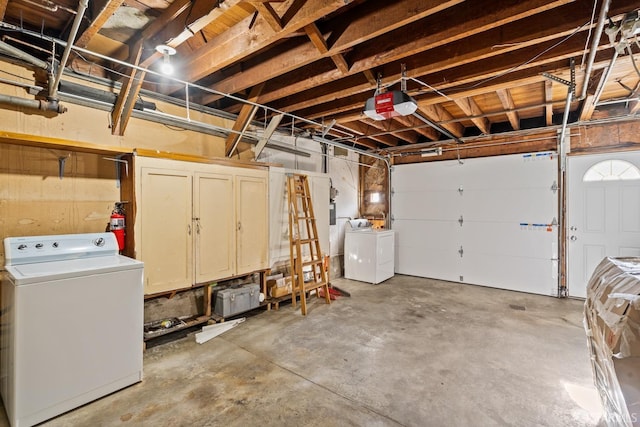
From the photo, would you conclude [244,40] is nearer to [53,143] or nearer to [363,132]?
[53,143]

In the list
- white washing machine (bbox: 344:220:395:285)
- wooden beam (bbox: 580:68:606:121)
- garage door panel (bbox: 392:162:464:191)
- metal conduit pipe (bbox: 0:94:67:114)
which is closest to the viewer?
metal conduit pipe (bbox: 0:94:67:114)

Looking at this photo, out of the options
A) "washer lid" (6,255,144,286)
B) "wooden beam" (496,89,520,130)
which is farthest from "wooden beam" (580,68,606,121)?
"washer lid" (6,255,144,286)

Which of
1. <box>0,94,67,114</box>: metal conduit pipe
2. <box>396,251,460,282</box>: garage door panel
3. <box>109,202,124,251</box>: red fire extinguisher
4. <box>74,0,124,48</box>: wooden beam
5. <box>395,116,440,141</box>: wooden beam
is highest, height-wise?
<box>395,116,440,141</box>: wooden beam

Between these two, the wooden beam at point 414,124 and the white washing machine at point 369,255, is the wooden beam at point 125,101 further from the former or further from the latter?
the white washing machine at point 369,255

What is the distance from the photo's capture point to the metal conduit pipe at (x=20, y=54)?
7.31 feet

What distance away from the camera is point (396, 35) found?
251 cm

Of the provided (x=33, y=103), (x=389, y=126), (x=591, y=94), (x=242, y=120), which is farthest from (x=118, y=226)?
(x=591, y=94)

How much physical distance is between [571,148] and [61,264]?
6.58 m

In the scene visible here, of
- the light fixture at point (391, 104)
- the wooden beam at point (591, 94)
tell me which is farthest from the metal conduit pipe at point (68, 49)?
the wooden beam at point (591, 94)

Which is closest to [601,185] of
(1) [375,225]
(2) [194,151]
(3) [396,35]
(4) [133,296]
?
(1) [375,225]

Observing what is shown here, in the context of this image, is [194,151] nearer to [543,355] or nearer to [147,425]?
[147,425]

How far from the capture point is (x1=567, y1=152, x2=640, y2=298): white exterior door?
423 cm

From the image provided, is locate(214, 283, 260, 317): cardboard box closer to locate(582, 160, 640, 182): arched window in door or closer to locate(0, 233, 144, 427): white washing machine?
locate(0, 233, 144, 427): white washing machine

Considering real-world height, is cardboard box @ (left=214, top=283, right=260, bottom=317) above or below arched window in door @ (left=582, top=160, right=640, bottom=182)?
below
